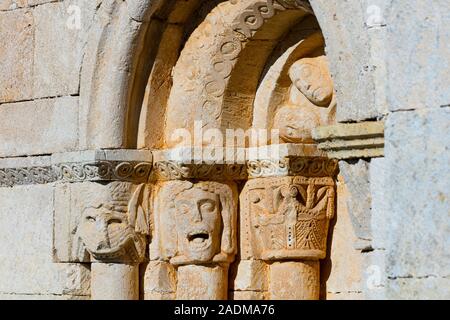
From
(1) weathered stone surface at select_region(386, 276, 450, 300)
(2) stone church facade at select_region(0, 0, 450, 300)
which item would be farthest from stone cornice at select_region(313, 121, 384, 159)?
(2) stone church facade at select_region(0, 0, 450, 300)

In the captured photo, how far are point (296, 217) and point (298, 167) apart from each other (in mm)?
255

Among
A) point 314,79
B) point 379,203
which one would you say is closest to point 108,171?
point 314,79

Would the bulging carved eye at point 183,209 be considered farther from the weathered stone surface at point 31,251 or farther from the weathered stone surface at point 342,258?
the weathered stone surface at point 342,258

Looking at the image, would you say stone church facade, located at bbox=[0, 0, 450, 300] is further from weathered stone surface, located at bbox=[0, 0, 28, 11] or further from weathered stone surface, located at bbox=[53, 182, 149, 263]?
weathered stone surface, located at bbox=[0, 0, 28, 11]

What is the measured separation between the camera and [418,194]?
4609 mm

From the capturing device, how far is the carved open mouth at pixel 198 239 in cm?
750

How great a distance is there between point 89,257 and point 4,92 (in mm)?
1122

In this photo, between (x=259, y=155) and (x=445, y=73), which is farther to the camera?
(x=259, y=155)

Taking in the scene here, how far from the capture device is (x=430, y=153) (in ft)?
15.0

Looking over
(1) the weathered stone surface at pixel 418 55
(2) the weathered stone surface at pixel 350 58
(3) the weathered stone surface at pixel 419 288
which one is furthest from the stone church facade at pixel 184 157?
(3) the weathered stone surface at pixel 419 288

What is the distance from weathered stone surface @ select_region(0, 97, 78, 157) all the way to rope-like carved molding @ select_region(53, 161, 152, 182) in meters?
0.15

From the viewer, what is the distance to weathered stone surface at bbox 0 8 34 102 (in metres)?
8.03

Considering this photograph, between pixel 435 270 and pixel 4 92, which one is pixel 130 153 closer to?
pixel 4 92

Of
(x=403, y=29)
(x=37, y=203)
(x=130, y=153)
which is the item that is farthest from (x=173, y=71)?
(x=403, y=29)
